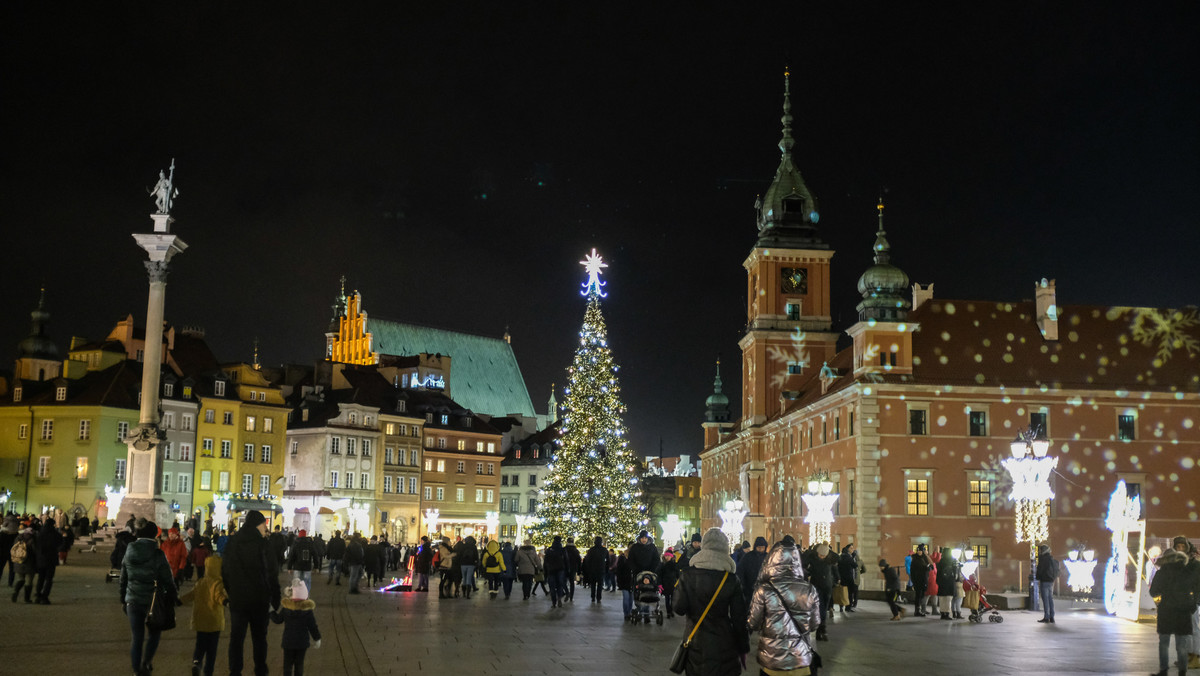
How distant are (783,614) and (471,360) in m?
107

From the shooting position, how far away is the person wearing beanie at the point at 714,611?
30.3 feet

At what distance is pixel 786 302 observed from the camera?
72438 millimetres

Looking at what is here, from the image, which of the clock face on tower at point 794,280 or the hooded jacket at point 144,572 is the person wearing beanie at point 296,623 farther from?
the clock face on tower at point 794,280

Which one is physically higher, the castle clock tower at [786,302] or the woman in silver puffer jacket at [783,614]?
the castle clock tower at [786,302]

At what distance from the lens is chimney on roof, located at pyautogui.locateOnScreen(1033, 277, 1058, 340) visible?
52.4 meters

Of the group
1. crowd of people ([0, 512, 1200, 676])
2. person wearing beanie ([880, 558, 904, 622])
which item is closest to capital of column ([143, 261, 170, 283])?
crowd of people ([0, 512, 1200, 676])

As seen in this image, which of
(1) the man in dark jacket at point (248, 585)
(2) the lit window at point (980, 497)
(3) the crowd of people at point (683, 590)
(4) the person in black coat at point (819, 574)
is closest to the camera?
(3) the crowd of people at point (683, 590)

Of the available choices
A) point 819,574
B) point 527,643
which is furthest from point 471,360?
point 527,643

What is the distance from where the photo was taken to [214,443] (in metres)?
76.4

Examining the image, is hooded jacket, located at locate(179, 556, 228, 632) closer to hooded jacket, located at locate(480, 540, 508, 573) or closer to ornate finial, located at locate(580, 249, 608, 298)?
hooded jacket, located at locate(480, 540, 508, 573)

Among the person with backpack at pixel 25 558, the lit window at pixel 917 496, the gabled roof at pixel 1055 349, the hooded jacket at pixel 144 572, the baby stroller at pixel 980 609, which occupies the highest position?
the gabled roof at pixel 1055 349

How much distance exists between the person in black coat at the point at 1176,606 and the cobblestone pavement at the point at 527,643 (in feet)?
2.77

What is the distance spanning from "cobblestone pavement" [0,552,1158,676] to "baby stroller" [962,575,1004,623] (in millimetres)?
328

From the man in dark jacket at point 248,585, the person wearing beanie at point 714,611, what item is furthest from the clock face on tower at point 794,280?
the person wearing beanie at point 714,611
